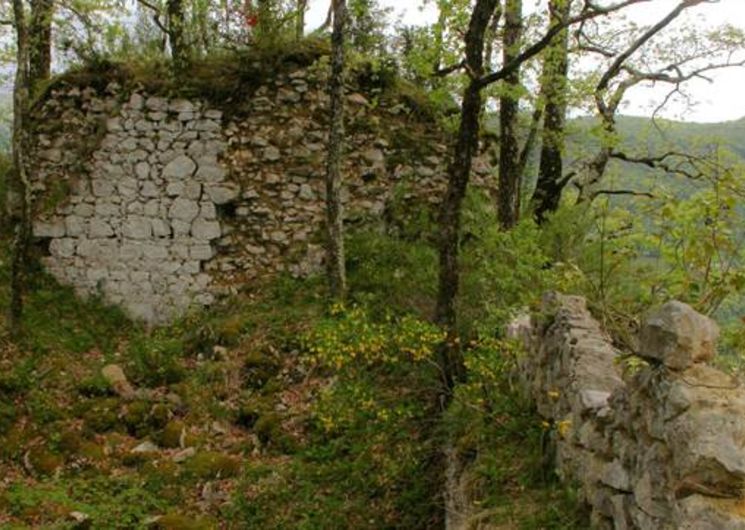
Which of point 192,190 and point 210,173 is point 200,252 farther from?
point 210,173

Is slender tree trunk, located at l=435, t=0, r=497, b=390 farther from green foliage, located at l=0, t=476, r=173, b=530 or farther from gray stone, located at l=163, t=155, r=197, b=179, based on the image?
gray stone, located at l=163, t=155, r=197, b=179

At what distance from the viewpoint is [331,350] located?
20.6 feet

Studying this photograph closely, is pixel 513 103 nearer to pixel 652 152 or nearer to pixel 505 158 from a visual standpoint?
pixel 505 158

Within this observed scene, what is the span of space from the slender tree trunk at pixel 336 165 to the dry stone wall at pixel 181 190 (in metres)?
1.16

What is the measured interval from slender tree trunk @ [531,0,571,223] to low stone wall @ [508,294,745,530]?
6.27 meters

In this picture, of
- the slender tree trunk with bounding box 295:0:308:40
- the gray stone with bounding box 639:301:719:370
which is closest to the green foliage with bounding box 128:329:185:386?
the slender tree trunk with bounding box 295:0:308:40

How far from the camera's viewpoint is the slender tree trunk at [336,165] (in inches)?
352

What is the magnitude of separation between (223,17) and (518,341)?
26.8ft

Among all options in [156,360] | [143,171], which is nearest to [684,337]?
[156,360]

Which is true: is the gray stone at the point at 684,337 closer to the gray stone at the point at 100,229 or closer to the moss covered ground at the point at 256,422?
the moss covered ground at the point at 256,422

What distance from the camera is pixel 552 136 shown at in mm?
10688

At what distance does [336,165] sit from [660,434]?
6791 mm

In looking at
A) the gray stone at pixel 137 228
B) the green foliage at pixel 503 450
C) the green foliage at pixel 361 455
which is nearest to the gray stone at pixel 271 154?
the gray stone at pixel 137 228

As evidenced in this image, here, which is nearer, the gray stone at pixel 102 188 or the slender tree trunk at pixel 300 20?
the gray stone at pixel 102 188
